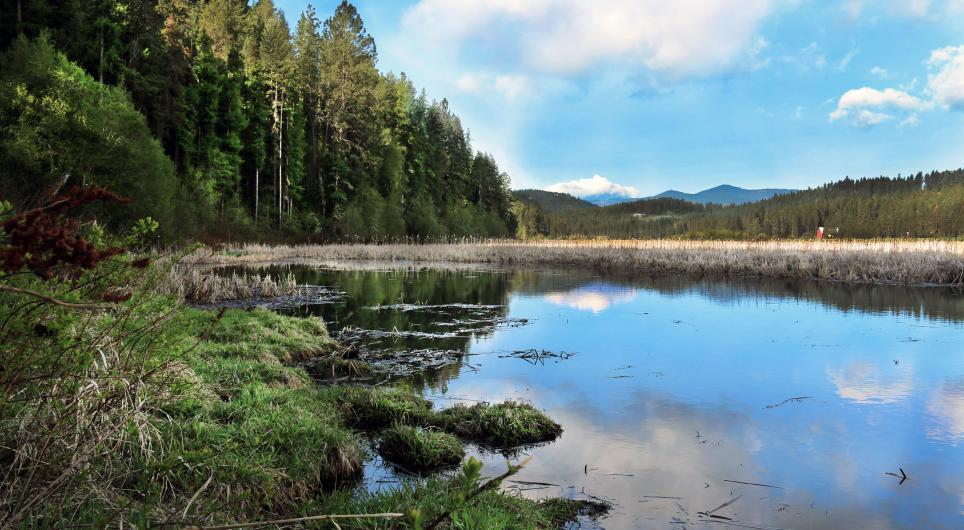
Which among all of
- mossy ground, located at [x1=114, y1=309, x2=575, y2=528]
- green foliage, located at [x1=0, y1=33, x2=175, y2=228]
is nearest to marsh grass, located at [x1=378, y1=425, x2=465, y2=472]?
mossy ground, located at [x1=114, y1=309, x2=575, y2=528]

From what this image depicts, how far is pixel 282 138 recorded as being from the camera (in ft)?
179

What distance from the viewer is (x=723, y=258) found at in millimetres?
27375

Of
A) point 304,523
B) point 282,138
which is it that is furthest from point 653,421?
point 282,138

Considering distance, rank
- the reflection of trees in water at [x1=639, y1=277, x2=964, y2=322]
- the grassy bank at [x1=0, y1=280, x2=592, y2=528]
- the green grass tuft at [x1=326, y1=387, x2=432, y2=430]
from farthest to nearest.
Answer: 1. the reflection of trees in water at [x1=639, y1=277, x2=964, y2=322]
2. the green grass tuft at [x1=326, y1=387, x2=432, y2=430]
3. the grassy bank at [x1=0, y1=280, x2=592, y2=528]

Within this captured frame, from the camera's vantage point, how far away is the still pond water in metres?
4.97

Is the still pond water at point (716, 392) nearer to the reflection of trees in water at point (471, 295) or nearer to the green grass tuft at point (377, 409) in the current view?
the reflection of trees in water at point (471, 295)

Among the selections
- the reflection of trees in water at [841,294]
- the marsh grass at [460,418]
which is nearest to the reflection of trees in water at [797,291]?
the reflection of trees in water at [841,294]

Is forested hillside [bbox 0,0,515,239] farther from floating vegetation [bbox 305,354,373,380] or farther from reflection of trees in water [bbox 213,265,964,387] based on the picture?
floating vegetation [bbox 305,354,373,380]

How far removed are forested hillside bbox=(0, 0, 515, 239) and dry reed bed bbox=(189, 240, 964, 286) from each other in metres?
6.83

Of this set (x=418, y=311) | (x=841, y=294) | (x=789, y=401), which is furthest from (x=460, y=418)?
(x=841, y=294)

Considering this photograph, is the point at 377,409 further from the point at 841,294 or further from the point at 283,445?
the point at 841,294

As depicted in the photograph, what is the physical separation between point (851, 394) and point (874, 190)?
159m

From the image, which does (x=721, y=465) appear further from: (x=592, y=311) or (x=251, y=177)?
(x=251, y=177)

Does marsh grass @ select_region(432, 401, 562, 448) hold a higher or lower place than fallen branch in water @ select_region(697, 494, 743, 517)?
higher
